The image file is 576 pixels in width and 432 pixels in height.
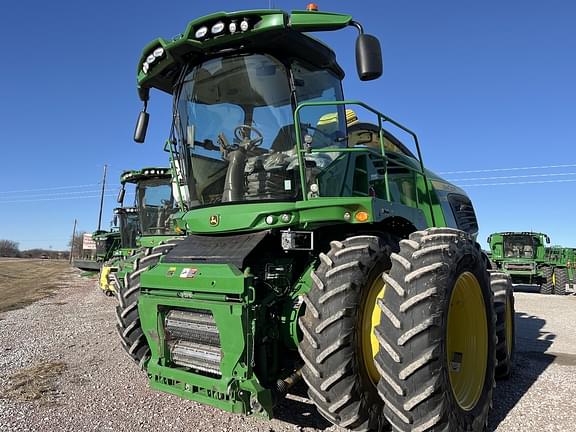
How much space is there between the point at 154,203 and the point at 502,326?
1278cm

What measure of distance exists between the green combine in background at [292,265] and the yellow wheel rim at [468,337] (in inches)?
0.5

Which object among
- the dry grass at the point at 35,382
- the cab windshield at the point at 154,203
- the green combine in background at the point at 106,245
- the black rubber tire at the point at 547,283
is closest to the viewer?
the dry grass at the point at 35,382

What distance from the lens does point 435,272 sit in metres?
3.39

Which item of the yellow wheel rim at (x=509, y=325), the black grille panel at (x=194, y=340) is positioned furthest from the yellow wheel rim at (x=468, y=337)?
the black grille panel at (x=194, y=340)

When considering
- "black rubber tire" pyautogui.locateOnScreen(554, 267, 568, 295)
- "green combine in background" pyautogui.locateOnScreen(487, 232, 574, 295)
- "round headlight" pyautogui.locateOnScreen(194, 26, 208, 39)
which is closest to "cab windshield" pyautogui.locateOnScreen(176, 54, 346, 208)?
"round headlight" pyautogui.locateOnScreen(194, 26, 208, 39)

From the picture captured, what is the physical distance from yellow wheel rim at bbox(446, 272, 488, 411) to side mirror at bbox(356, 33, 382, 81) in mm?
1878

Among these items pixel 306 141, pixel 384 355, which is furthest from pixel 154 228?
pixel 384 355

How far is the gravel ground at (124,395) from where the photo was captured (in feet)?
13.6

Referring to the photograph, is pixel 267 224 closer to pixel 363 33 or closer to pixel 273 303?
pixel 273 303

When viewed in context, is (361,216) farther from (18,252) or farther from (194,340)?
(18,252)

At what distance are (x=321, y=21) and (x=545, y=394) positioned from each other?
14.6ft

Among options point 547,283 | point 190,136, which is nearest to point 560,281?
point 547,283

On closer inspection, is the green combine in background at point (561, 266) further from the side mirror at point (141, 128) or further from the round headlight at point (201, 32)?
the round headlight at point (201, 32)

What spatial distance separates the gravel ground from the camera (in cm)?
414
